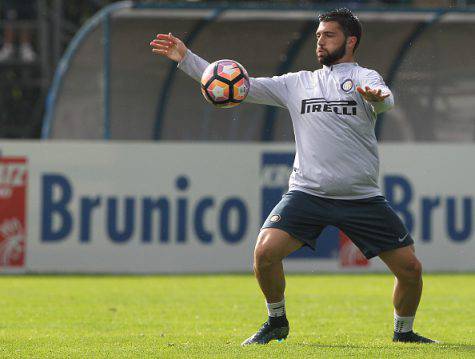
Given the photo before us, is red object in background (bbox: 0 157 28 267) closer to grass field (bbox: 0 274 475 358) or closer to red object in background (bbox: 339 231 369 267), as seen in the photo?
grass field (bbox: 0 274 475 358)

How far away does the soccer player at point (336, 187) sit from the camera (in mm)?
8016

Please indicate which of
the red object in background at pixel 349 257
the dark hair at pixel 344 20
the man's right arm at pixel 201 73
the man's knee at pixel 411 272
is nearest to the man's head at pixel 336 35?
the dark hair at pixel 344 20

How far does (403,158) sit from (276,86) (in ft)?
26.0

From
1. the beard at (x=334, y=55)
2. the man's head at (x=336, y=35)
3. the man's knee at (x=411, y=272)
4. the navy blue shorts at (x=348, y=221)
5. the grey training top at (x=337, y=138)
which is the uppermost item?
the man's head at (x=336, y=35)

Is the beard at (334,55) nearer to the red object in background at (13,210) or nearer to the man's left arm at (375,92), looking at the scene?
the man's left arm at (375,92)

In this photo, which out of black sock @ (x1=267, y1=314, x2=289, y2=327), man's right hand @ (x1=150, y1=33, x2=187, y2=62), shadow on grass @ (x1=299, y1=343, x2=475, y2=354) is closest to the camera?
shadow on grass @ (x1=299, y1=343, x2=475, y2=354)

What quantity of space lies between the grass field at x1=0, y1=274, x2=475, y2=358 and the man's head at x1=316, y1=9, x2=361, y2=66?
189 cm

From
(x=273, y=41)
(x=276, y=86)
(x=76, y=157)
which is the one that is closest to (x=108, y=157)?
(x=76, y=157)

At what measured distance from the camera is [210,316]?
10.5m

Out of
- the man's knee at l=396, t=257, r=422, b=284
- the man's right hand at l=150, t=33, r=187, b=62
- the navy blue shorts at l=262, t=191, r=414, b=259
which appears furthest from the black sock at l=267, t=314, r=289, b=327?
the man's right hand at l=150, t=33, r=187, b=62

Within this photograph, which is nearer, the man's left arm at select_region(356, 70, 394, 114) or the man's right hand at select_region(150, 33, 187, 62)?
the man's left arm at select_region(356, 70, 394, 114)

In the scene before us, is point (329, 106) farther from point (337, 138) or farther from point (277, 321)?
point (277, 321)

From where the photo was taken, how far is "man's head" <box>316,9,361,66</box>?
8055 millimetres

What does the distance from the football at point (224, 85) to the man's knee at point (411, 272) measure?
151cm
